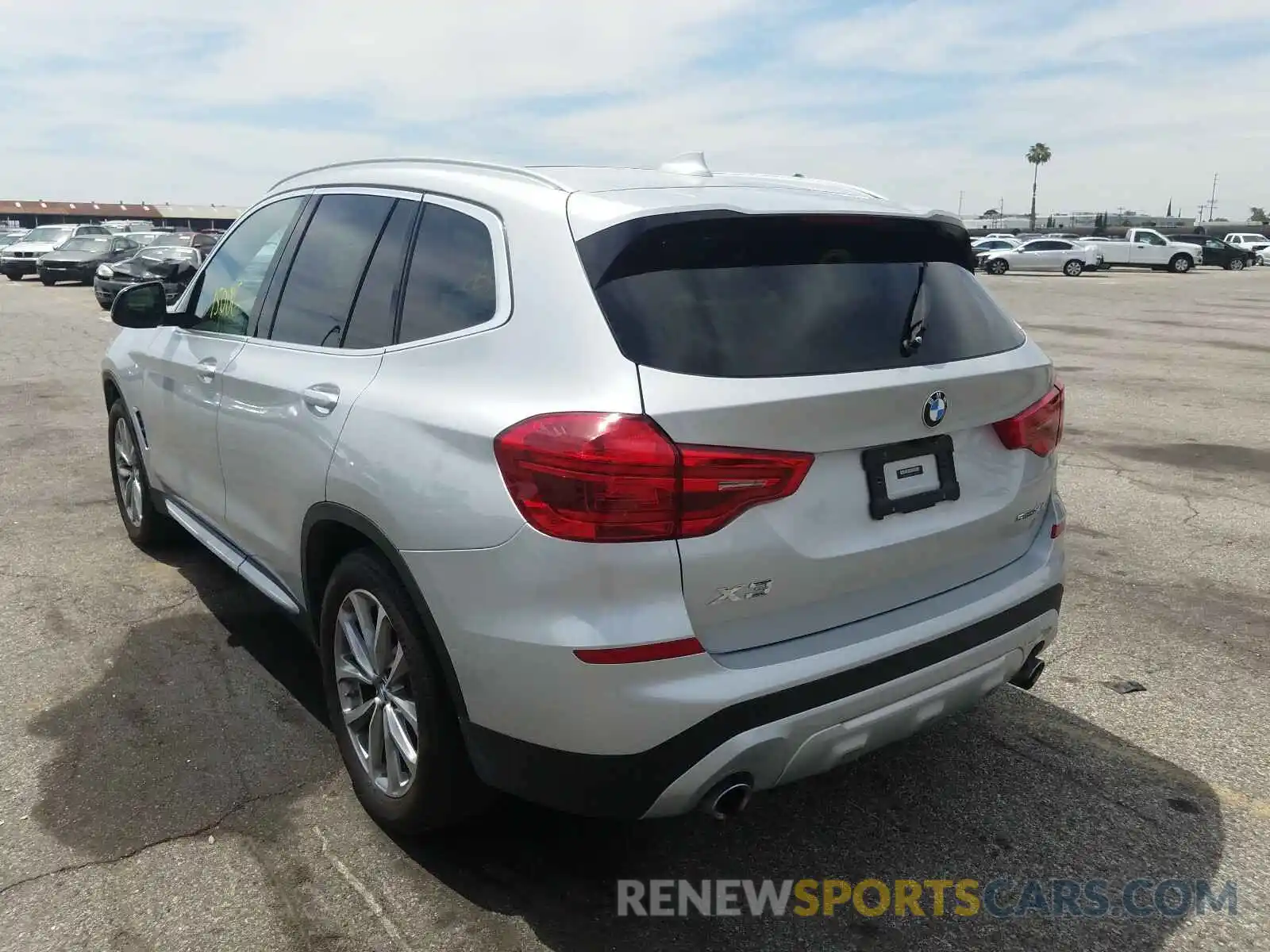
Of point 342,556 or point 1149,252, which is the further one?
point 1149,252

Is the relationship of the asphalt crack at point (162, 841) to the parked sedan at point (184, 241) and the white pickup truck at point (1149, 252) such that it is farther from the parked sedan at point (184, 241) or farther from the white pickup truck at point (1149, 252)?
the white pickup truck at point (1149, 252)

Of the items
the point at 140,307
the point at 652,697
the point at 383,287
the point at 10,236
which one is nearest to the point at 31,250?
the point at 10,236

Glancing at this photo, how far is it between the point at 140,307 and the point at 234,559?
4.67ft

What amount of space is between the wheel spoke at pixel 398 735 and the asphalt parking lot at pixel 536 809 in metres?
0.32

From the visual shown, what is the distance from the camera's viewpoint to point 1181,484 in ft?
23.2

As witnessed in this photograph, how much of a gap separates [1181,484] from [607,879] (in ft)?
19.0

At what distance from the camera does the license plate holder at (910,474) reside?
2.50 m

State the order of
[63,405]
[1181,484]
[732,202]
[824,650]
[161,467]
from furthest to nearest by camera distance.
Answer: [63,405] → [1181,484] → [161,467] → [732,202] → [824,650]

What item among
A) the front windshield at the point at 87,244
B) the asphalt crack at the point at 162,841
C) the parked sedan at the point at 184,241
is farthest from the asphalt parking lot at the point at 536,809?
the front windshield at the point at 87,244

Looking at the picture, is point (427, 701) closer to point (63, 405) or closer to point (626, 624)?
point (626, 624)

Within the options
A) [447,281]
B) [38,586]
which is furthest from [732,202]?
[38,586]

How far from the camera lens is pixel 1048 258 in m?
42.4

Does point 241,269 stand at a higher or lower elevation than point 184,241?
lower

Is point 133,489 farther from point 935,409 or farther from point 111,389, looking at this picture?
point 935,409
